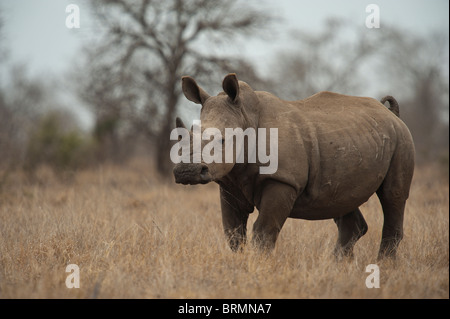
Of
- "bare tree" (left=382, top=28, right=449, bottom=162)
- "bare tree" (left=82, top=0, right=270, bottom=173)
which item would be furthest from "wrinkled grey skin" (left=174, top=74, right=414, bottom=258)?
"bare tree" (left=382, top=28, right=449, bottom=162)

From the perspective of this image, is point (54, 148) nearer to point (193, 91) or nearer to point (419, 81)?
point (193, 91)

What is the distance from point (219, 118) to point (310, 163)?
0.87 m

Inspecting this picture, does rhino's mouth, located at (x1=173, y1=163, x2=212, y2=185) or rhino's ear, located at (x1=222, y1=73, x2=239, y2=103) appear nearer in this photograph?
rhino's mouth, located at (x1=173, y1=163, x2=212, y2=185)

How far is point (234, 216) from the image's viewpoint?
4.54 metres

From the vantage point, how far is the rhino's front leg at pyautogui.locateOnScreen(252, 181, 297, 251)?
408 cm

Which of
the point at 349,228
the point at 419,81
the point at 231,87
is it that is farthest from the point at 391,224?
the point at 419,81

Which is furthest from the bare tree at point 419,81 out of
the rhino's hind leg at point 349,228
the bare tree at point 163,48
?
the rhino's hind leg at point 349,228

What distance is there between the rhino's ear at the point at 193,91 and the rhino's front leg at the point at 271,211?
97 centimetres

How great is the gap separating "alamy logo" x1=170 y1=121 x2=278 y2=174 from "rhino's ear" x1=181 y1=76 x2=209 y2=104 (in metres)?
0.49

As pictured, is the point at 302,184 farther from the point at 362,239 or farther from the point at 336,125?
the point at 362,239

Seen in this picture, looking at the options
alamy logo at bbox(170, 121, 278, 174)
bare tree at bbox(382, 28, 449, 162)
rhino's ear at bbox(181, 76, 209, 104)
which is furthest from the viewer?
bare tree at bbox(382, 28, 449, 162)

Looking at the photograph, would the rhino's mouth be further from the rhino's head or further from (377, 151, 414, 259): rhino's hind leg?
(377, 151, 414, 259): rhino's hind leg

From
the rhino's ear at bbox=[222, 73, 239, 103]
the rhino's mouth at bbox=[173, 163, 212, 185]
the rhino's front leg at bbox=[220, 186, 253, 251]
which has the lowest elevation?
the rhino's front leg at bbox=[220, 186, 253, 251]
